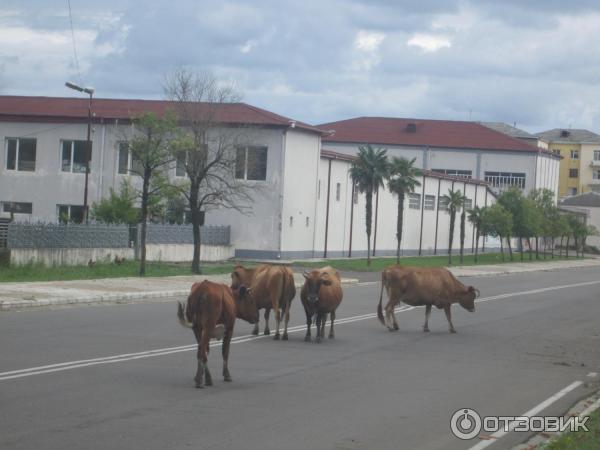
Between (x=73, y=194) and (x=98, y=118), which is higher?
(x=98, y=118)

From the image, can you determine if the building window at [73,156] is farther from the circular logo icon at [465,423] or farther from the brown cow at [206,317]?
the circular logo icon at [465,423]

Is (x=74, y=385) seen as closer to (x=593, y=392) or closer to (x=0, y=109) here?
(x=593, y=392)

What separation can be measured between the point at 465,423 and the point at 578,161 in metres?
155

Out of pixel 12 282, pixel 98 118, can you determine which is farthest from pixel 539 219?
pixel 12 282

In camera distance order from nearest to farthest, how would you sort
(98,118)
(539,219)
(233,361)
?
1. (233,361)
2. (98,118)
3. (539,219)

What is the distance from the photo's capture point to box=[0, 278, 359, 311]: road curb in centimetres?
2420

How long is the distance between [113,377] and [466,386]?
4779 millimetres

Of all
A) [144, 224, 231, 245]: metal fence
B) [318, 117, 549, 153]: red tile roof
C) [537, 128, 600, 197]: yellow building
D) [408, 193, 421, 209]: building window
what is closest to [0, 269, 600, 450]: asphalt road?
[144, 224, 231, 245]: metal fence

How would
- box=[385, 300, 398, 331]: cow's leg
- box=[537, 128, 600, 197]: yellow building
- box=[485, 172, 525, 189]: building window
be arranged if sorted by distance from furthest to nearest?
1. box=[537, 128, 600, 197]: yellow building
2. box=[485, 172, 525, 189]: building window
3. box=[385, 300, 398, 331]: cow's leg

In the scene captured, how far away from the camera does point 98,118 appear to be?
202 feet

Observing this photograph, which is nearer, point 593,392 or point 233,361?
point 593,392

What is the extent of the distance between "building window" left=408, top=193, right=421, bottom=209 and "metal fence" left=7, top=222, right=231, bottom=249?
24807 mm

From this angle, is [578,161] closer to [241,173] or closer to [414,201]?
[414,201]

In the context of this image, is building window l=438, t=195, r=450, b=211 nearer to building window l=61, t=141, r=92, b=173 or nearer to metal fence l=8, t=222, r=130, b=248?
building window l=61, t=141, r=92, b=173
